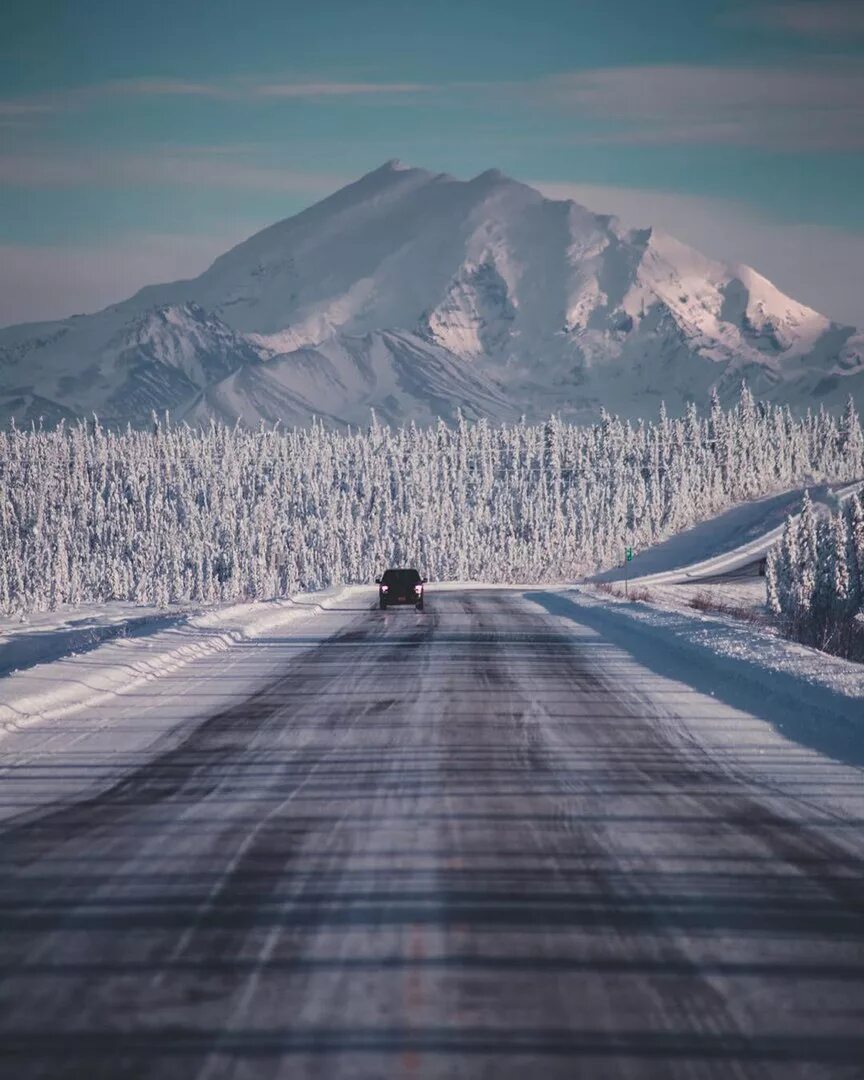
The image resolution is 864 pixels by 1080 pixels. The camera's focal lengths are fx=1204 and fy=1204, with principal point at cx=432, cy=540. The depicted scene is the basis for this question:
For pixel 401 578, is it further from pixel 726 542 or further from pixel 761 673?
pixel 726 542

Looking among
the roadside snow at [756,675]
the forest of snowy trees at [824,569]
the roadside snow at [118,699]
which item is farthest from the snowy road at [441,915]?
the forest of snowy trees at [824,569]

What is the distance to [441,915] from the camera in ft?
23.9

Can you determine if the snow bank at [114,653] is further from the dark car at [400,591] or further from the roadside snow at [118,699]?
the dark car at [400,591]

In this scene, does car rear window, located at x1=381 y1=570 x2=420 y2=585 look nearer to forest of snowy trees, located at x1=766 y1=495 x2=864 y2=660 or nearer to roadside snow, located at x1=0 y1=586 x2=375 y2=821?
roadside snow, located at x1=0 y1=586 x2=375 y2=821

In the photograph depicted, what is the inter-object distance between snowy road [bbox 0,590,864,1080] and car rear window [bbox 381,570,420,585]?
26.1m

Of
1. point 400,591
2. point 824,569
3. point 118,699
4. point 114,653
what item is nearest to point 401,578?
point 400,591

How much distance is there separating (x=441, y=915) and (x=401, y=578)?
33.0 meters

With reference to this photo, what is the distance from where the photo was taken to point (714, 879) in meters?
8.09

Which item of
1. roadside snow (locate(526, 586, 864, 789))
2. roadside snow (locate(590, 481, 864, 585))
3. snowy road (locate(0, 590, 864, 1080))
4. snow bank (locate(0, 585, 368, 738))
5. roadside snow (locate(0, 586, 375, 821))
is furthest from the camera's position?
roadside snow (locate(590, 481, 864, 585))

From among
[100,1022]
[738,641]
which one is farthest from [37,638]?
[100,1022]

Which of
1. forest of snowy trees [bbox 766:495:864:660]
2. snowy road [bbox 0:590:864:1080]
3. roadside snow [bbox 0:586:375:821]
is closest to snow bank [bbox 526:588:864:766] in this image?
snowy road [bbox 0:590:864:1080]

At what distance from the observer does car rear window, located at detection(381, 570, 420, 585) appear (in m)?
39.9

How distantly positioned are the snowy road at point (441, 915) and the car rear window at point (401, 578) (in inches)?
1028

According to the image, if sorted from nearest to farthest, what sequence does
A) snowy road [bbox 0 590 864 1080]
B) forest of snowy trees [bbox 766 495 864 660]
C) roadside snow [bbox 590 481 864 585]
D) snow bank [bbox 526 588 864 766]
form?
snowy road [bbox 0 590 864 1080] → snow bank [bbox 526 588 864 766] → forest of snowy trees [bbox 766 495 864 660] → roadside snow [bbox 590 481 864 585]
